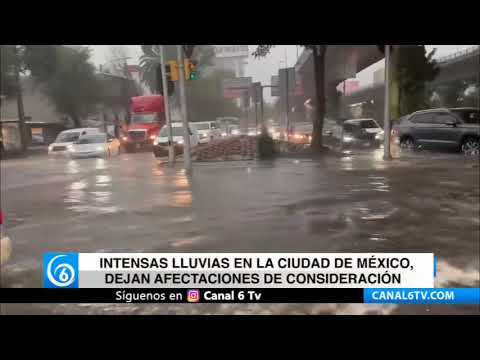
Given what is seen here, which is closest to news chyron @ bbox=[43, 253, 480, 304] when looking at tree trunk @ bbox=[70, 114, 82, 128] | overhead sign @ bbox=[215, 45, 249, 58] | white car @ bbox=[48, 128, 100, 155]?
overhead sign @ bbox=[215, 45, 249, 58]

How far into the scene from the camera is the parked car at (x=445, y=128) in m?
6.55

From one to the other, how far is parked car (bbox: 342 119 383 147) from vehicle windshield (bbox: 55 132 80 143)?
7.18m

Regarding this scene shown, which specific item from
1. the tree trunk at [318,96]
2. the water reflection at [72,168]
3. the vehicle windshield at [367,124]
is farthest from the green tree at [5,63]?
the tree trunk at [318,96]

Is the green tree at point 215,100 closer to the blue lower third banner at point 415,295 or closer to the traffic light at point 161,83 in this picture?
the traffic light at point 161,83

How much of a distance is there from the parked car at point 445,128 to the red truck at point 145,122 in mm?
8402

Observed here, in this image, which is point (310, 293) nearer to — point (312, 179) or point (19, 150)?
point (312, 179)

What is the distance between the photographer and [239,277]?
7.57 feet

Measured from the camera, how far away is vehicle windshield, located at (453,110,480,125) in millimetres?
7170

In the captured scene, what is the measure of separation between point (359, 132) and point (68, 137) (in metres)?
8.04

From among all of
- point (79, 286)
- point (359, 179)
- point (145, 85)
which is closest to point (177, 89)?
point (145, 85)

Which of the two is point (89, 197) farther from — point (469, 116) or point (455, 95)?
point (469, 116)

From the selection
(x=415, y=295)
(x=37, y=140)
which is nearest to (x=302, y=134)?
(x=37, y=140)

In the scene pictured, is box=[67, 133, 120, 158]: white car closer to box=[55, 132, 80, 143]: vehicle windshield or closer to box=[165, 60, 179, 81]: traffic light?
box=[55, 132, 80, 143]: vehicle windshield
